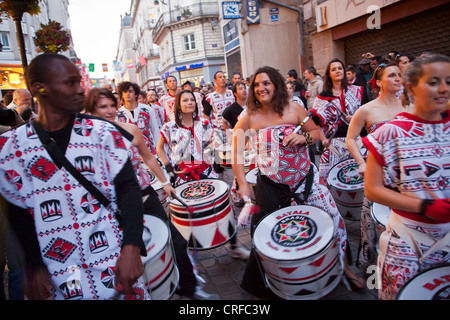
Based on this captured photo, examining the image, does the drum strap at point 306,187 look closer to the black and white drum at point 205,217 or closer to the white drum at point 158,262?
the black and white drum at point 205,217

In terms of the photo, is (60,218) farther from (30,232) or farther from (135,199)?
(135,199)

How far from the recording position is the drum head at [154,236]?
82.7 inches

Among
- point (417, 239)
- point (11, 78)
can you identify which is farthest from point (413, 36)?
point (11, 78)

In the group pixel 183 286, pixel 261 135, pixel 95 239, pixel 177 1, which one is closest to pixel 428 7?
pixel 261 135

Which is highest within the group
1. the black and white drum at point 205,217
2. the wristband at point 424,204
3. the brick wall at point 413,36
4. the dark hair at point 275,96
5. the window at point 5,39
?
the window at point 5,39

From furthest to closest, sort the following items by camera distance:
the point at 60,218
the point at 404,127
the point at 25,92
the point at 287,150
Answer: the point at 25,92, the point at 287,150, the point at 404,127, the point at 60,218

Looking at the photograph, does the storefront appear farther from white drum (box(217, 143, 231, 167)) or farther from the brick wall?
the brick wall

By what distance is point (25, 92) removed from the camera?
5.56m

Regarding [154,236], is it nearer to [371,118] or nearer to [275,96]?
[275,96]

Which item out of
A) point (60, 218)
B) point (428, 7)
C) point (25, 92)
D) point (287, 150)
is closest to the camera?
point (60, 218)

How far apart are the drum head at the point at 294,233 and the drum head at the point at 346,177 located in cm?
128

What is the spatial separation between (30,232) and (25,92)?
4.92 metres

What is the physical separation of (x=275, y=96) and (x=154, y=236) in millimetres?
1735

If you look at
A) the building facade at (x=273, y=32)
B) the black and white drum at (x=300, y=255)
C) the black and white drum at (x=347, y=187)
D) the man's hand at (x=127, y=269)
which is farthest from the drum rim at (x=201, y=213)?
the building facade at (x=273, y=32)
